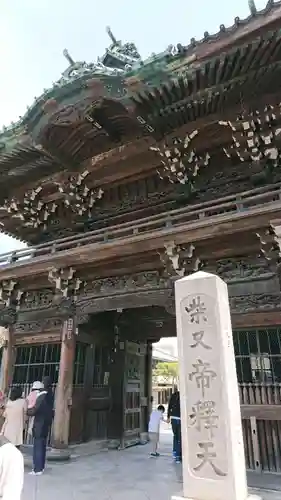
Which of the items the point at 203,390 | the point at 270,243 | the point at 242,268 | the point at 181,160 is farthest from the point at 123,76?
the point at 203,390

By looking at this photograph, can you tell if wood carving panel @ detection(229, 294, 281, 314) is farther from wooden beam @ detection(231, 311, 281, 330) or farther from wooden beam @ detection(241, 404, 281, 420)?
wooden beam @ detection(241, 404, 281, 420)

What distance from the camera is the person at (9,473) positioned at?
196cm

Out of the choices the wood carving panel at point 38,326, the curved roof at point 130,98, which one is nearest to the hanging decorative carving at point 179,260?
the curved roof at point 130,98

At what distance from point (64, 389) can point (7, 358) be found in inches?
90.0

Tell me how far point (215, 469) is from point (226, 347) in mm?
1094

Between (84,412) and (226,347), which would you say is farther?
(84,412)

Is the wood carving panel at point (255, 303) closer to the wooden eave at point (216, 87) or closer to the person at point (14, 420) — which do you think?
the wooden eave at point (216, 87)

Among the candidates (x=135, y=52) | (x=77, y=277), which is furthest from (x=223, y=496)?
(x=135, y=52)

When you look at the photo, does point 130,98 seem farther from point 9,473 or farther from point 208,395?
point 9,473

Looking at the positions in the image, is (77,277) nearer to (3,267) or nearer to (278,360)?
(3,267)

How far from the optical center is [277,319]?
21.6 ft

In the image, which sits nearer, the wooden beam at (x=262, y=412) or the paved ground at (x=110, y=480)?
the paved ground at (x=110, y=480)

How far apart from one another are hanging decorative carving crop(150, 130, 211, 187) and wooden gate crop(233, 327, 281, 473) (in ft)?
11.7

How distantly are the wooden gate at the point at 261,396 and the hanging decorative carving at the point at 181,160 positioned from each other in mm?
3579
